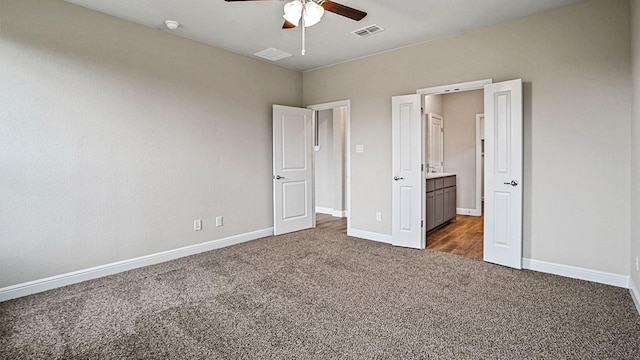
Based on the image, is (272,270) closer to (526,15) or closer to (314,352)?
(314,352)

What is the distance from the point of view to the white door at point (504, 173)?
329cm

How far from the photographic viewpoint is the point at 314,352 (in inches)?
75.6

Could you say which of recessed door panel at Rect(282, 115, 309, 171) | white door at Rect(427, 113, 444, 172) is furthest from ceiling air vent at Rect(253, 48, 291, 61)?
white door at Rect(427, 113, 444, 172)

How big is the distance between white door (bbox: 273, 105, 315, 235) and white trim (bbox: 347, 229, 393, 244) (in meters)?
0.89

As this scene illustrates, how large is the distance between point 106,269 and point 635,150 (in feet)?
16.6

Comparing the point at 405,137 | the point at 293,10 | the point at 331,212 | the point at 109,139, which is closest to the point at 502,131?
the point at 405,137

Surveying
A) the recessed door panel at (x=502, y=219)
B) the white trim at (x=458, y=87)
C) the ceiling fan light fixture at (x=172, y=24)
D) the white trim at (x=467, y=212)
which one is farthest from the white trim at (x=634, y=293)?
the ceiling fan light fixture at (x=172, y=24)

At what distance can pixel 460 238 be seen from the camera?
15.3 ft

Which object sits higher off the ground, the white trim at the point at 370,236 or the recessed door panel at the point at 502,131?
the recessed door panel at the point at 502,131

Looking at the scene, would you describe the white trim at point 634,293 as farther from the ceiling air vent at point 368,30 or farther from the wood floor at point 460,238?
the ceiling air vent at point 368,30

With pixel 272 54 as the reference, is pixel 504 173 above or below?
below

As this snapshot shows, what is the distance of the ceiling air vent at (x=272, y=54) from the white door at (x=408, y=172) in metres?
1.72

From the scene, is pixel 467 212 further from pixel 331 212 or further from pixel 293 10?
pixel 293 10

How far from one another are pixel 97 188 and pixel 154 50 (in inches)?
66.0
